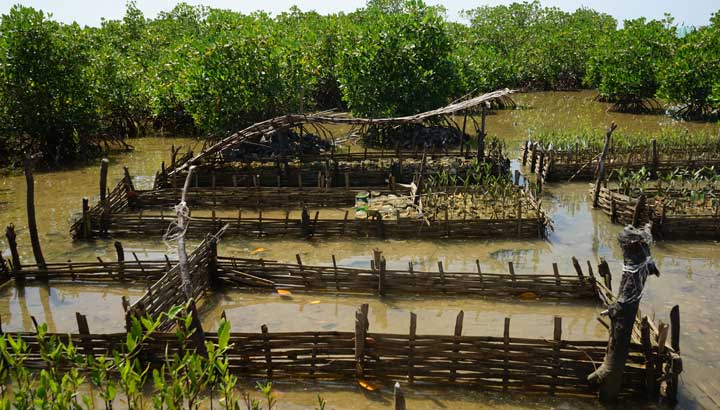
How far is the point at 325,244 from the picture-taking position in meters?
12.7

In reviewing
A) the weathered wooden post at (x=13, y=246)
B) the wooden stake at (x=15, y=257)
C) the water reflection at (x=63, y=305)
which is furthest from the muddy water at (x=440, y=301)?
the weathered wooden post at (x=13, y=246)

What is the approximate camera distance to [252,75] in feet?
57.3

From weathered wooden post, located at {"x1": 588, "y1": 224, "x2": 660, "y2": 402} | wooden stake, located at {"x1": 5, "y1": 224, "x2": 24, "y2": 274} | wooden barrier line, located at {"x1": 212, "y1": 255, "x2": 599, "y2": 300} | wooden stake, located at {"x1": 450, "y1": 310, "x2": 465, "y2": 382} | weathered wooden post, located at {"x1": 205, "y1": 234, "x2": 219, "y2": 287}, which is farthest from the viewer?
wooden stake, located at {"x1": 5, "y1": 224, "x2": 24, "y2": 274}

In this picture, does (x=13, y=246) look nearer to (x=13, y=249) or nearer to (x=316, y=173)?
(x=13, y=249)

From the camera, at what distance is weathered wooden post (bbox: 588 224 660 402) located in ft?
21.1

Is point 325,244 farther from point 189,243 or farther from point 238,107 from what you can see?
point 238,107

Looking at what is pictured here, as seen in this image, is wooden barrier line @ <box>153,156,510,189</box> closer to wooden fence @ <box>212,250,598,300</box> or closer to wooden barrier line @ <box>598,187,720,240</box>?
wooden barrier line @ <box>598,187,720,240</box>

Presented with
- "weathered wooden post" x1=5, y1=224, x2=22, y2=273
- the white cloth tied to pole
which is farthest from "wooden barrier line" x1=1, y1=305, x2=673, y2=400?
"weathered wooden post" x1=5, y1=224, x2=22, y2=273

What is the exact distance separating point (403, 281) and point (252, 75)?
9767 millimetres

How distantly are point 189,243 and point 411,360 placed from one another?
275 inches

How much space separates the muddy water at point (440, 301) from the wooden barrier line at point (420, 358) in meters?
0.23

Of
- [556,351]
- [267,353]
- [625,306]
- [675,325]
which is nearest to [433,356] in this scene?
[556,351]

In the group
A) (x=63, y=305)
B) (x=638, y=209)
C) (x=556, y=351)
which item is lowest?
(x=63, y=305)

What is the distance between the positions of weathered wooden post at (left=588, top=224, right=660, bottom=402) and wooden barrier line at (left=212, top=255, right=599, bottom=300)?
2.79 m
